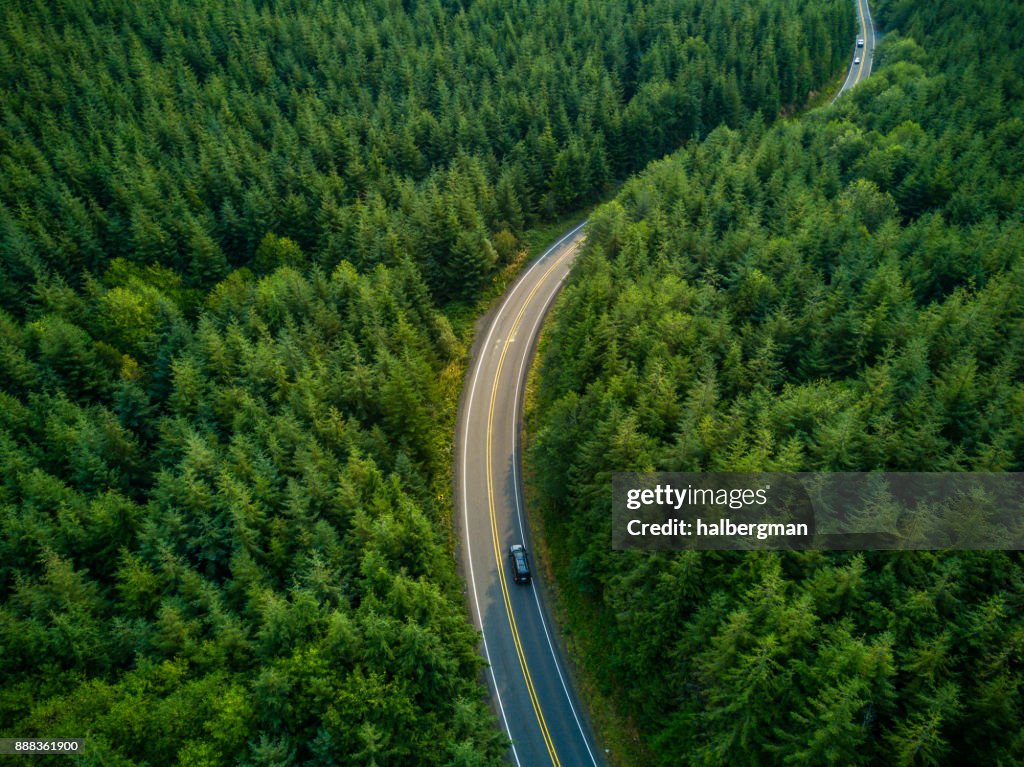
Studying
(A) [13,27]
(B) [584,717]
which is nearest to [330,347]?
(B) [584,717]

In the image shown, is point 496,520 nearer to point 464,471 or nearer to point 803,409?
point 464,471

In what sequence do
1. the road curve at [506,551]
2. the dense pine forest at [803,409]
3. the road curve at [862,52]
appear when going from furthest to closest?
the road curve at [862,52], the road curve at [506,551], the dense pine forest at [803,409]

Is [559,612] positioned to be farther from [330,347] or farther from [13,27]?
[13,27]

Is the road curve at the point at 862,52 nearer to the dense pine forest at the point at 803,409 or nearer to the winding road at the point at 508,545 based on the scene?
the dense pine forest at the point at 803,409

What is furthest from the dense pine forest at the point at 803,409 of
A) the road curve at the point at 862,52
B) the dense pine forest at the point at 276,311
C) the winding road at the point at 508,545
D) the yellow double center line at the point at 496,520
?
the road curve at the point at 862,52

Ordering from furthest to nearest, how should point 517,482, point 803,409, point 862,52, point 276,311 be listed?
point 862,52, point 276,311, point 517,482, point 803,409

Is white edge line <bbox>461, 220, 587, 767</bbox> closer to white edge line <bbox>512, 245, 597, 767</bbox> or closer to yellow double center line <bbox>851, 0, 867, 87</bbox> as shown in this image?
white edge line <bbox>512, 245, 597, 767</bbox>

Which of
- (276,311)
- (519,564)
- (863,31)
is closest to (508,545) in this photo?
(519,564)
